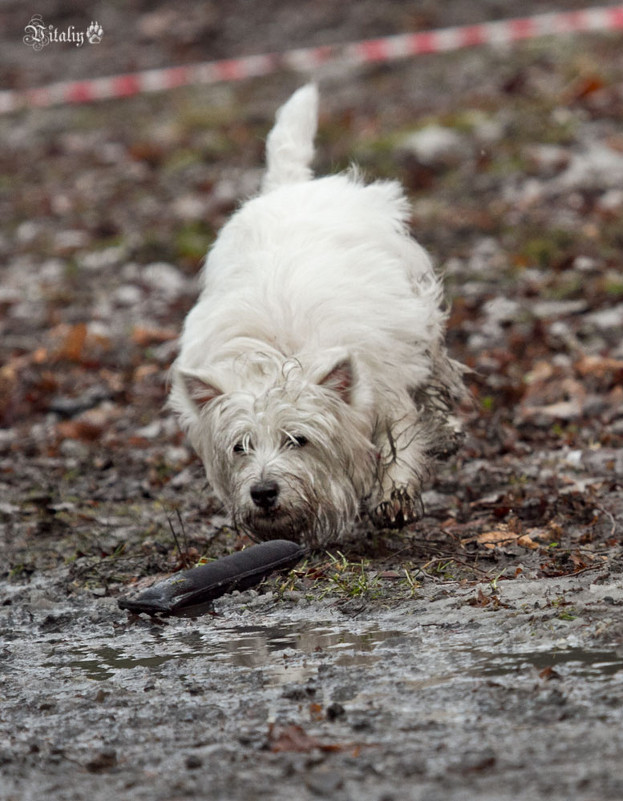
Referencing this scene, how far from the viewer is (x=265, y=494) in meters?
5.41

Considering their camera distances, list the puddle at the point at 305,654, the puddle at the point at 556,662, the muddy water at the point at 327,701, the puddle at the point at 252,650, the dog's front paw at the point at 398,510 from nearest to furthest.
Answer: the muddy water at the point at 327,701 → the puddle at the point at 556,662 → the puddle at the point at 305,654 → the puddle at the point at 252,650 → the dog's front paw at the point at 398,510

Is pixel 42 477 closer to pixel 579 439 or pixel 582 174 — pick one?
pixel 579 439

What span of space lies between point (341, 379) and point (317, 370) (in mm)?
119

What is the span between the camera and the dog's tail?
734cm

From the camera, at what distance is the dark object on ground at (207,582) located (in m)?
5.11

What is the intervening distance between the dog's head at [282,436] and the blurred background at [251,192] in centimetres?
60

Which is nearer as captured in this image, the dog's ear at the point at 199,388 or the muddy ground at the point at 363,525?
the muddy ground at the point at 363,525

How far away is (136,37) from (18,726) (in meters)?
18.9

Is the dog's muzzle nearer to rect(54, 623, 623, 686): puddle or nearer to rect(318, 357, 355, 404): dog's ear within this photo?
rect(318, 357, 355, 404): dog's ear

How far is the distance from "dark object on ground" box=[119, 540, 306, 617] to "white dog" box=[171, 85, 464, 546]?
20cm

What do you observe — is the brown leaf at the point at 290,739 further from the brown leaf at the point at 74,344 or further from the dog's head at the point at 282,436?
the brown leaf at the point at 74,344

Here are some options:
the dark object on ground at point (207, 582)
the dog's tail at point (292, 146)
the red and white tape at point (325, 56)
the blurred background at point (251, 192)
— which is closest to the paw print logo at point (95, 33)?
the blurred background at point (251, 192)

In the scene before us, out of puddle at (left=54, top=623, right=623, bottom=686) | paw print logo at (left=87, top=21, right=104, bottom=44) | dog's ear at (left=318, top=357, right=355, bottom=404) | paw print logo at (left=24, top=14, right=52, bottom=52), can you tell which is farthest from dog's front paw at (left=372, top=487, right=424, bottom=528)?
paw print logo at (left=24, top=14, right=52, bottom=52)

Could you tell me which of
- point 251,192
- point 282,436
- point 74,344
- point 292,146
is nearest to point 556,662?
point 282,436
